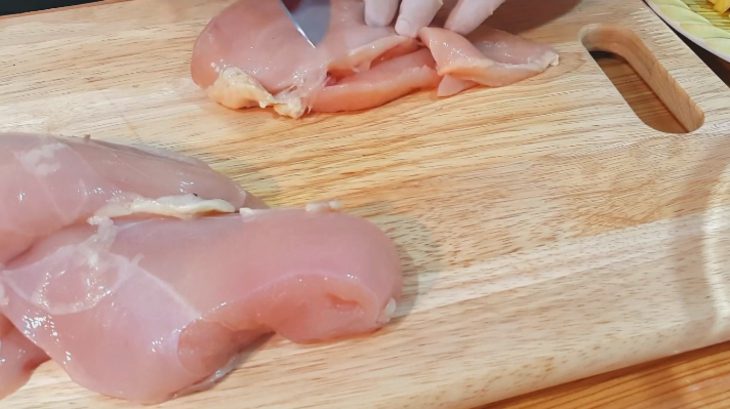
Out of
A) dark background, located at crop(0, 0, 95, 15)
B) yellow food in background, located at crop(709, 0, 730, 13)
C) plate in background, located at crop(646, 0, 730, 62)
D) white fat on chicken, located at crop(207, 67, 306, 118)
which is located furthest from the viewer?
dark background, located at crop(0, 0, 95, 15)

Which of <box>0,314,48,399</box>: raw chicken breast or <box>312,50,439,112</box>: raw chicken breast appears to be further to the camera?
<box>312,50,439,112</box>: raw chicken breast

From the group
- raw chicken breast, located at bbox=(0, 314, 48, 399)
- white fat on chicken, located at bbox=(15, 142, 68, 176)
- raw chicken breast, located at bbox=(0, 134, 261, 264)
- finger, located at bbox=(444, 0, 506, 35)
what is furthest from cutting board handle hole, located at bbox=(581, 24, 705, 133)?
raw chicken breast, located at bbox=(0, 314, 48, 399)

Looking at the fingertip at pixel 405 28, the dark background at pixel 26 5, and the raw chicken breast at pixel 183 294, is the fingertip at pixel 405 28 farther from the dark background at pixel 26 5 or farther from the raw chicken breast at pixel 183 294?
the dark background at pixel 26 5

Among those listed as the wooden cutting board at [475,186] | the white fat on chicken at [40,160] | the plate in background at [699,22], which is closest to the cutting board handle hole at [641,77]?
the wooden cutting board at [475,186]

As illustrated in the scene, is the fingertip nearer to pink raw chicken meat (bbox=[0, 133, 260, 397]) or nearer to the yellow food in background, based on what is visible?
pink raw chicken meat (bbox=[0, 133, 260, 397])

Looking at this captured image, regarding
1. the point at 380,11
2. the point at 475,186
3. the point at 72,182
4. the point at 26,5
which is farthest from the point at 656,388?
the point at 26,5

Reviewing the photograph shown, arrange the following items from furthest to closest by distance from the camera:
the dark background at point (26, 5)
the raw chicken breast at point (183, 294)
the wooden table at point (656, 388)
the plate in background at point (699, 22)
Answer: the dark background at point (26, 5) < the plate in background at point (699, 22) < the wooden table at point (656, 388) < the raw chicken breast at point (183, 294)

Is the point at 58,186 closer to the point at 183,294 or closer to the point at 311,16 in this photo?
the point at 183,294
